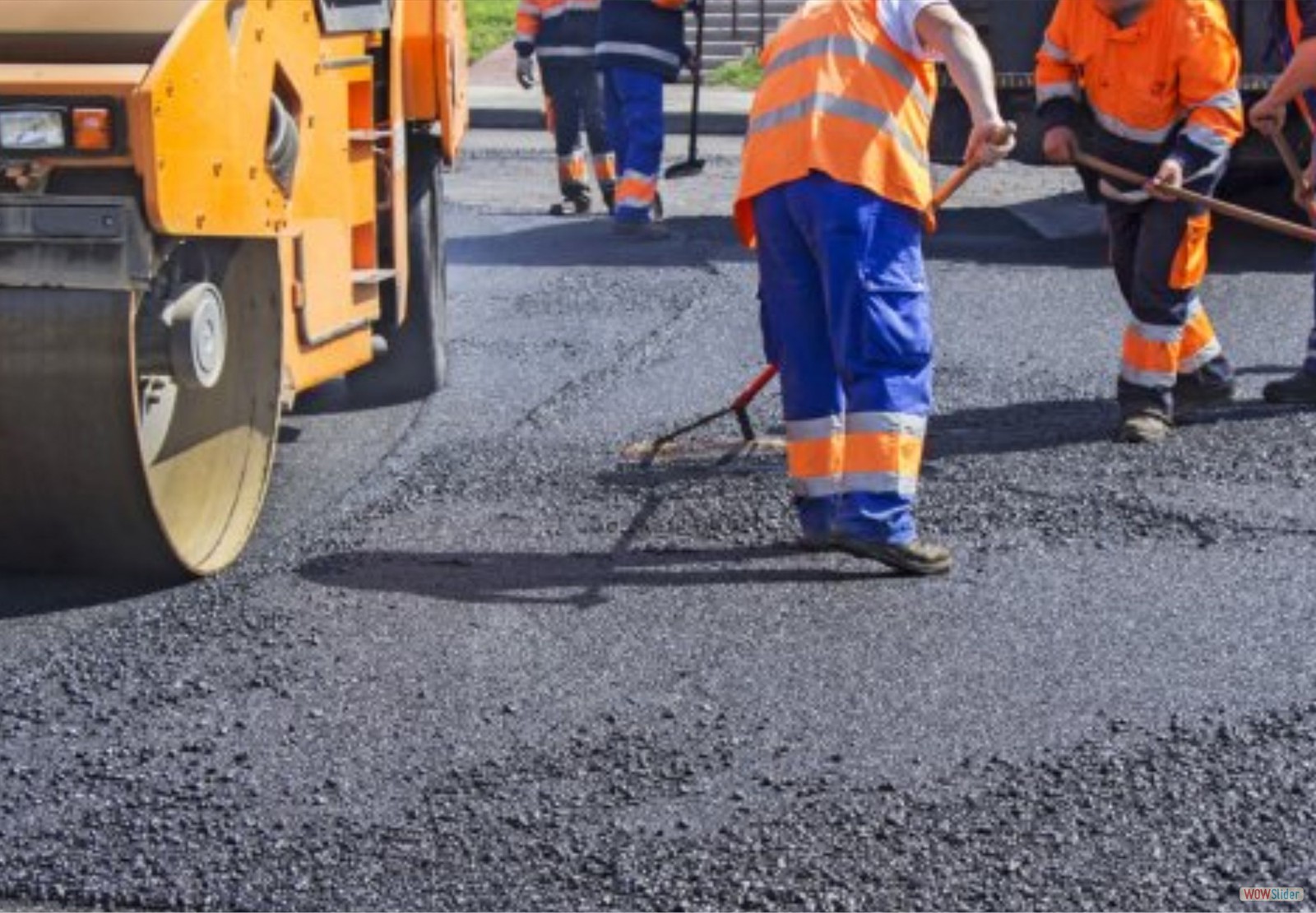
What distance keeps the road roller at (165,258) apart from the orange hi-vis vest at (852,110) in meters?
1.18

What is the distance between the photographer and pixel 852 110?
6000 millimetres

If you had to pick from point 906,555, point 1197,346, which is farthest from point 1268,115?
point 906,555

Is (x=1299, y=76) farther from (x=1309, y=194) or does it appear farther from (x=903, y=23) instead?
(x=903, y=23)

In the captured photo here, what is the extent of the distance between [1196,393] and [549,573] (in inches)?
106

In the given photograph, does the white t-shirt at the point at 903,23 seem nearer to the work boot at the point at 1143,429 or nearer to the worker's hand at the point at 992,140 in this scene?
the worker's hand at the point at 992,140

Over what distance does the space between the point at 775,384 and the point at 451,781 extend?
381cm

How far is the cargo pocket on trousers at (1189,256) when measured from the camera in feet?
24.4

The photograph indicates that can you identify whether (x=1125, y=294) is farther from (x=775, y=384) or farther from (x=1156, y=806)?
(x=1156, y=806)

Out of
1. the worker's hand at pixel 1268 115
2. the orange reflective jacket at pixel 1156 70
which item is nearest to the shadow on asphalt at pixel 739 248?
the worker's hand at pixel 1268 115

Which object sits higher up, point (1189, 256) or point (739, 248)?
point (1189, 256)

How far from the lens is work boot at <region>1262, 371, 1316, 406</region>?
25.9 feet

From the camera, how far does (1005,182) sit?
1387 cm

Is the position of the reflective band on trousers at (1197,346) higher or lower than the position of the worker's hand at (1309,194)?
lower

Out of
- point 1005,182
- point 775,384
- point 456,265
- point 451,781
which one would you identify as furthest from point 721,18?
point 451,781
